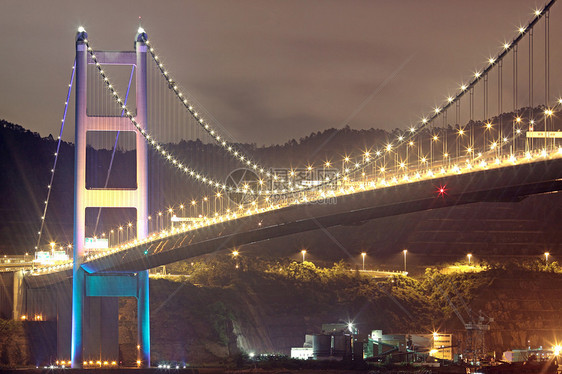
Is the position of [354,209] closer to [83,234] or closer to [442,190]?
[442,190]

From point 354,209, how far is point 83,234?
13292mm

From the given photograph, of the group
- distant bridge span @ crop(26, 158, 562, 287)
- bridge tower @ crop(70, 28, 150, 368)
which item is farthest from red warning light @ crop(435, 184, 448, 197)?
bridge tower @ crop(70, 28, 150, 368)

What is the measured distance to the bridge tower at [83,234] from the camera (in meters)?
46.6

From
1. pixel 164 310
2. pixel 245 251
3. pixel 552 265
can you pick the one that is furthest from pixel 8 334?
pixel 552 265

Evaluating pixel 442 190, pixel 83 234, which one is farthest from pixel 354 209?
pixel 83 234

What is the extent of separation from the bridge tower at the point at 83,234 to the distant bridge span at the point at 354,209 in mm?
898

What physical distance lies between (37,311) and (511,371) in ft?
84.9

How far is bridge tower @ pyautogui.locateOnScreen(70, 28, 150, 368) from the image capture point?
1834 inches

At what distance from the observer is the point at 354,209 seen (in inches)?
1612

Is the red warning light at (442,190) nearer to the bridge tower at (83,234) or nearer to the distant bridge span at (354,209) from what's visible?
the distant bridge span at (354,209)

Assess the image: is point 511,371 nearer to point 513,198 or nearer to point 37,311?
point 513,198

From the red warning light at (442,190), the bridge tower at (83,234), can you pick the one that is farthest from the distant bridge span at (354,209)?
the bridge tower at (83,234)

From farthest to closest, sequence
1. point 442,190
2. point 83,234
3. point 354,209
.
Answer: point 83,234 < point 354,209 < point 442,190

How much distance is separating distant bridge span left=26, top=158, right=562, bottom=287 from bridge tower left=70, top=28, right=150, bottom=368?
2.95ft
